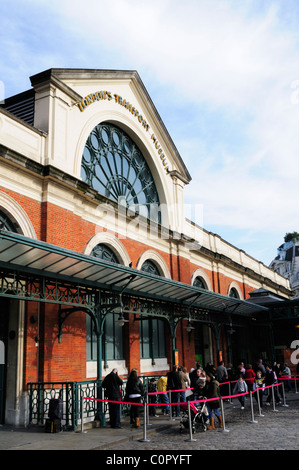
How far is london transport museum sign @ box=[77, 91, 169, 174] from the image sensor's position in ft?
57.7

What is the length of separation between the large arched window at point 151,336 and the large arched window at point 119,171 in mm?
2643

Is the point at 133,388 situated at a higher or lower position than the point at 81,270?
lower

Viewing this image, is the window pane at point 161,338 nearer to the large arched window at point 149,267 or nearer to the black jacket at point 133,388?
the large arched window at point 149,267

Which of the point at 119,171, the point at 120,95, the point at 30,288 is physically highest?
the point at 120,95

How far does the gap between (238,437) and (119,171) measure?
41.9 ft

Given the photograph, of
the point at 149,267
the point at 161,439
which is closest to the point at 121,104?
the point at 149,267

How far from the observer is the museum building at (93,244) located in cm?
1270

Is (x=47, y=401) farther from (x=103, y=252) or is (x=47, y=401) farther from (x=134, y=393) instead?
(x=103, y=252)

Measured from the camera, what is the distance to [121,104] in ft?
66.5
